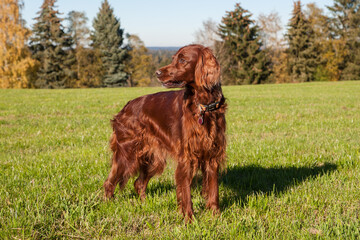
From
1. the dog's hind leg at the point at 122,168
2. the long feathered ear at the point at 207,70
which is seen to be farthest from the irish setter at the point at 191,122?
the dog's hind leg at the point at 122,168

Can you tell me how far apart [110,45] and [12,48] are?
1287 cm

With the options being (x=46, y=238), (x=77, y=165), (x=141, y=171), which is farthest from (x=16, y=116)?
(x=46, y=238)

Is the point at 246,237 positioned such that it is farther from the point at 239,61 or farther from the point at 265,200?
the point at 239,61

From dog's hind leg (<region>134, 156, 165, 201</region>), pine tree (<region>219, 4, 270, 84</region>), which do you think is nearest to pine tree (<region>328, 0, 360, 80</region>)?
pine tree (<region>219, 4, 270, 84</region>)

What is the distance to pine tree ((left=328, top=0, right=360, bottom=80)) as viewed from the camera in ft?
146

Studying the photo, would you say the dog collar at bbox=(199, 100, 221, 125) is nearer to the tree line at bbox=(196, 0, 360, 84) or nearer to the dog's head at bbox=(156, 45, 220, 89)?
the dog's head at bbox=(156, 45, 220, 89)

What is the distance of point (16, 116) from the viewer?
1077 cm

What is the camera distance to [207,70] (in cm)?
310

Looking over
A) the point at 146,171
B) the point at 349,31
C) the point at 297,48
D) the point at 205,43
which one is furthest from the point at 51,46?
the point at 146,171

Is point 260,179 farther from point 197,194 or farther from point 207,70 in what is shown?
point 207,70

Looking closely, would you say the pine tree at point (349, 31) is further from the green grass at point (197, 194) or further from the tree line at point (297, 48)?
the green grass at point (197, 194)

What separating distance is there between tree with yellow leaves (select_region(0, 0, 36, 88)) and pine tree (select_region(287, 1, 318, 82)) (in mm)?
35559

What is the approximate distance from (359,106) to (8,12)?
4412 cm

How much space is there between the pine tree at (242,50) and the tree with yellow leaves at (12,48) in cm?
2688
